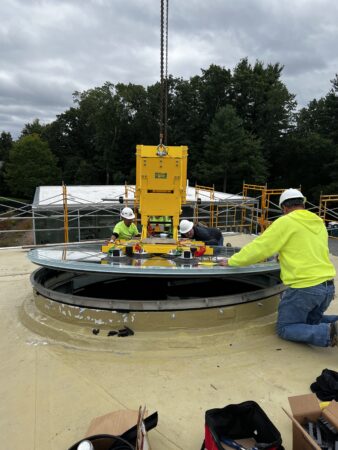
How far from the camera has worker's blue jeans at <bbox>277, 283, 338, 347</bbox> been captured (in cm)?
349

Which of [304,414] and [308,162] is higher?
[308,162]

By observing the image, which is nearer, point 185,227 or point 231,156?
point 185,227

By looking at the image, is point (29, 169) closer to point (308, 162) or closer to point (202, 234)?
point (308, 162)

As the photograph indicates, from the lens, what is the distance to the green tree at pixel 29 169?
141 ft

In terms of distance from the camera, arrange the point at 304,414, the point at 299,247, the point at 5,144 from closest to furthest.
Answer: the point at 304,414 < the point at 299,247 < the point at 5,144

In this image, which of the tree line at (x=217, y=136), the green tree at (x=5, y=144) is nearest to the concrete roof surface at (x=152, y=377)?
the tree line at (x=217, y=136)

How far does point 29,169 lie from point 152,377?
144 ft

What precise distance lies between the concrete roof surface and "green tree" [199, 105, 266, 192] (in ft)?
99.8

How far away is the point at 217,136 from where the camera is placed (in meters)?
34.4

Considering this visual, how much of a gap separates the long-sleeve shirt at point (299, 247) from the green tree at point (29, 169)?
42.5 meters

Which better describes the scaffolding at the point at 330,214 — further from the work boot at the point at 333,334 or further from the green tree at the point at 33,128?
the green tree at the point at 33,128

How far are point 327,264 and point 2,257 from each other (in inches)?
280

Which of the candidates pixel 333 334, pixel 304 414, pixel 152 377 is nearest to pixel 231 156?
pixel 333 334

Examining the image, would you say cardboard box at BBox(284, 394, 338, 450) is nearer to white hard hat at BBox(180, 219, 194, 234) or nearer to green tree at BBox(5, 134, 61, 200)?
white hard hat at BBox(180, 219, 194, 234)
